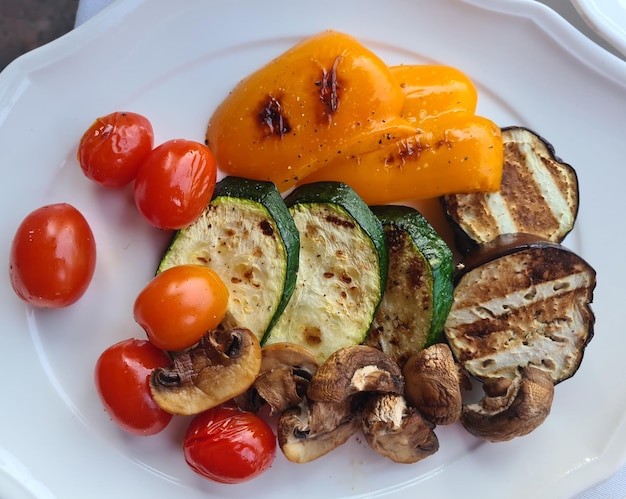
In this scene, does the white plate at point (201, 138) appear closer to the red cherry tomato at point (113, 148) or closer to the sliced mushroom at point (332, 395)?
the red cherry tomato at point (113, 148)

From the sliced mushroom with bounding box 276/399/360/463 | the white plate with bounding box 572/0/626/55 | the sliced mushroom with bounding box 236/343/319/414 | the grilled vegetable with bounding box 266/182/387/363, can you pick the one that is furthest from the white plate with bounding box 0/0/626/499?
the grilled vegetable with bounding box 266/182/387/363

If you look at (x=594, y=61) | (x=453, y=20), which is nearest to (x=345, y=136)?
(x=453, y=20)

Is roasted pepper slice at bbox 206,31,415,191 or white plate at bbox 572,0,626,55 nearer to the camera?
roasted pepper slice at bbox 206,31,415,191

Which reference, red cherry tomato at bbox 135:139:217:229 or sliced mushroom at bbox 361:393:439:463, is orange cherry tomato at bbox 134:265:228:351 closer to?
red cherry tomato at bbox 135:139:217:229

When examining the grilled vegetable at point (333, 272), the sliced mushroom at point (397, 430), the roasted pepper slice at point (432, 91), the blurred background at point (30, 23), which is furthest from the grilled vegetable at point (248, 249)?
the blurred background at point (30, 23)

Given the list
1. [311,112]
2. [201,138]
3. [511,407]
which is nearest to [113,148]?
[201,138]

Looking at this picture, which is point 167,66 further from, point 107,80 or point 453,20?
point 453,20

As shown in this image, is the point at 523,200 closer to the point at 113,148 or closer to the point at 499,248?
the point at 499,248
